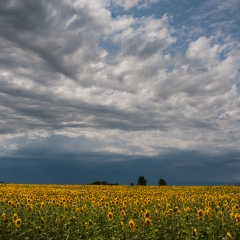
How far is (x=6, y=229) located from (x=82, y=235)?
2.77m

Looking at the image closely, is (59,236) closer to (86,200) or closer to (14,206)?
(14,206)

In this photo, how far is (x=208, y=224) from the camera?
1219 cm

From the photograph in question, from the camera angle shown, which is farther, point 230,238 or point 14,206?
point 14,206

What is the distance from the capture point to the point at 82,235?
38.0 ft

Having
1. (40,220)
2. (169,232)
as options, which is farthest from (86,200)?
(169,232)

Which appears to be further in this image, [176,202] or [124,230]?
[176,202]

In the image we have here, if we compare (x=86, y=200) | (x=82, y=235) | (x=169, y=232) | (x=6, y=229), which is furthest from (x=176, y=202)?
(x=6, y=229)

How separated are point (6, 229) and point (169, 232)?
5752 mm

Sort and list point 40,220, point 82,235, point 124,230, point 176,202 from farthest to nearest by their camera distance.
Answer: point 176,202 < point 40,220 < point 82,235 < point 124,230

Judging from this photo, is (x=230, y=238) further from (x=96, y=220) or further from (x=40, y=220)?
(x=40, y=220)

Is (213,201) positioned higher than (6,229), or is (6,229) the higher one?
(213,201)

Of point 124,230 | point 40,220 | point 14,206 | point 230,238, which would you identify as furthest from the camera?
point 14,206

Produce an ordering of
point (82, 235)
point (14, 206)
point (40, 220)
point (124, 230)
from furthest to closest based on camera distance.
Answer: point (14, 206)
point (40, 220)
point (82, 235)
point (124, 230)

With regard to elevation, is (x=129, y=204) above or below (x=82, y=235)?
above
